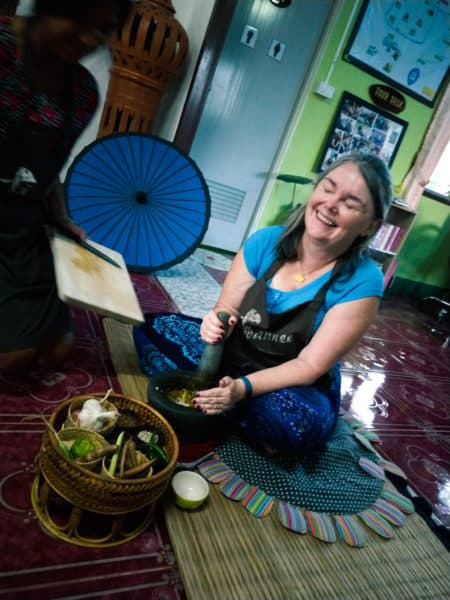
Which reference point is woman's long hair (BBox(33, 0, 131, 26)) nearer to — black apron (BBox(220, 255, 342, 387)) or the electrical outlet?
black apron (BBox(220, 255, 342, 387))

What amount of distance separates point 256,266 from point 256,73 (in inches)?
93.3

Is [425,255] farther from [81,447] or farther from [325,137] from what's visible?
[81,447]

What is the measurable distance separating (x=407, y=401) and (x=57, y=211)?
1.95 meters

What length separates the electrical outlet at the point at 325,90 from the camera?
3207 millimetres

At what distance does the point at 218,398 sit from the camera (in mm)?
1038

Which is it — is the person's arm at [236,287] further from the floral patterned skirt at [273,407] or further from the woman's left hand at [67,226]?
the woman's left hand at [67,226]

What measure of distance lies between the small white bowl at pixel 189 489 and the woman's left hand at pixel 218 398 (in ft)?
0.54

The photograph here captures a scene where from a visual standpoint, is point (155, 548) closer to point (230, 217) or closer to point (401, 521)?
point (401, 521)

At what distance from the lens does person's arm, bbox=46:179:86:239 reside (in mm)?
1315

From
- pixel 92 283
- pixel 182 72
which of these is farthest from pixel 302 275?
pixel 182 72

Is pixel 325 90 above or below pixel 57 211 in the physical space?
above

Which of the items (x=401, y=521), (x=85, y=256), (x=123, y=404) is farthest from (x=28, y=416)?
(x=401, y=521)

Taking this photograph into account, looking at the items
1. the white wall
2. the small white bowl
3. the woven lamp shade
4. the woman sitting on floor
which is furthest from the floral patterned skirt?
the white wall

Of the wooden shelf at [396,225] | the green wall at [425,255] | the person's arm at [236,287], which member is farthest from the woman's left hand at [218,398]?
the green wall at [425,255]
